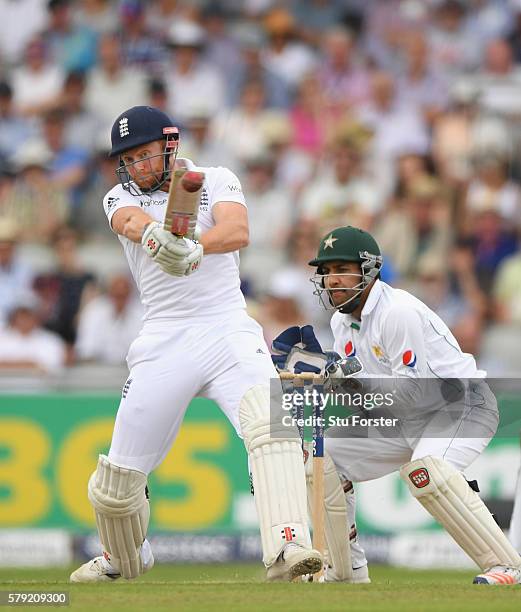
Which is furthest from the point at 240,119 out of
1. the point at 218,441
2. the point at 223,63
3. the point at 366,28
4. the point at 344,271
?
the point at 344,271

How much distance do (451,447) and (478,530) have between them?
1.35ft

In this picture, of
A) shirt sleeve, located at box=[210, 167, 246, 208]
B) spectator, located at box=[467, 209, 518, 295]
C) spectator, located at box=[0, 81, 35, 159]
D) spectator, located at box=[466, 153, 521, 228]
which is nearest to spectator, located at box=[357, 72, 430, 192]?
spectator, located at box=[466, 153, 521, 228]

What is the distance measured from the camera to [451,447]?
6645 millimetres

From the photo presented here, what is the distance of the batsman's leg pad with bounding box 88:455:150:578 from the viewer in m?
6.48

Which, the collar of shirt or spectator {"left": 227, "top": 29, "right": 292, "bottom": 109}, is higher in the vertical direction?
spectator {"left": 227, "top": 29, "right": 292, "bottom": 109}

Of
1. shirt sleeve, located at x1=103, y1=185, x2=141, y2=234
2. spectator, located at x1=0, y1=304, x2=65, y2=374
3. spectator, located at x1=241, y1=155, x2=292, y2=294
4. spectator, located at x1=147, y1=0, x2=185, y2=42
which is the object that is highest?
spectator, located at x1=147, y1=0, x2=185, y2=42

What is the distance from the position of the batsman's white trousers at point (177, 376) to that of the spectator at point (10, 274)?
5.15m

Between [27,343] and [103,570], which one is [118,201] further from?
[27,343]

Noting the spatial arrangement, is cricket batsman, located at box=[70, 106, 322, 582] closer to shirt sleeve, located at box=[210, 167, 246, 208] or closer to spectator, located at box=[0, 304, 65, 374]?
shirt sleeve, located at box=[210, 167, 246, 208]

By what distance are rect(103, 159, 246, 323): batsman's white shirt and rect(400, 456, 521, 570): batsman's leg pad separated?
113cm

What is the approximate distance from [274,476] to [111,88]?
8.03 metres

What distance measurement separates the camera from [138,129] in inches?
256

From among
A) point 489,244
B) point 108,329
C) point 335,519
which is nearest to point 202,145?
point 108,329

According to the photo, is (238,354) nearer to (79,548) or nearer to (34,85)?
(79,548)
